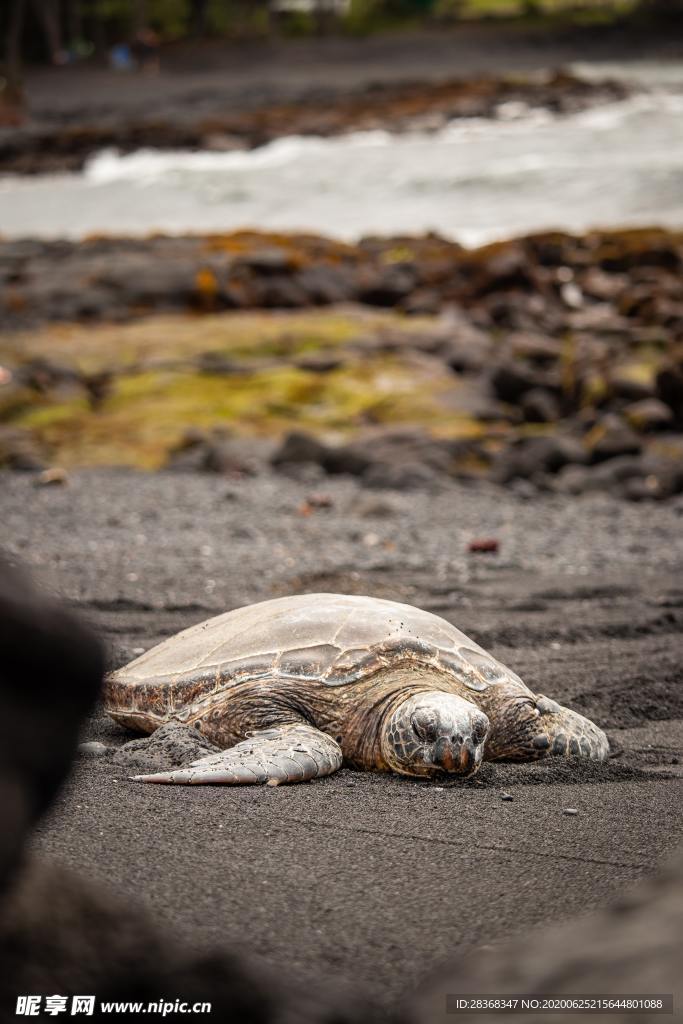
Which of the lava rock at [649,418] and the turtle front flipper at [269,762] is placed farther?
the lava rock at [649,418]

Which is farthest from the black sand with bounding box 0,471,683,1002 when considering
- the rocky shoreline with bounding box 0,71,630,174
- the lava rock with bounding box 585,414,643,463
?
the rocky shoreline with bounding box 0,71,630,174

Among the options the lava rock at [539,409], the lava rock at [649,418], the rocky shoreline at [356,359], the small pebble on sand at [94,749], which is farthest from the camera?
the lava rock at [539,409]

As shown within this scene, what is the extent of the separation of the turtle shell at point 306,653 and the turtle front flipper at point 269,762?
0.73 ft

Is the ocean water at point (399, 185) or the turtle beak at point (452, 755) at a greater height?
the turtle beak at point (452, 755)

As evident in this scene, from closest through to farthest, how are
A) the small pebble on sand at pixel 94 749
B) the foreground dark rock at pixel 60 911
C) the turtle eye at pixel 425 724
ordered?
the foreground dark rock at pixel 60 911
the turtle eye at pixel 425 724
the small pebble on sand at pixel 94 749

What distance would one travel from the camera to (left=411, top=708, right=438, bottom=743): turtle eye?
13.2ft

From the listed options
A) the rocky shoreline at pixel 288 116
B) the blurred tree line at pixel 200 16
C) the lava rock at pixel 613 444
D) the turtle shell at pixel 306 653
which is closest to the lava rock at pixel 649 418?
the lava rock at pixel 613 444

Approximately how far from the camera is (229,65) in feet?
193

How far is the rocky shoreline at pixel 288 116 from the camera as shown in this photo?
142 feet

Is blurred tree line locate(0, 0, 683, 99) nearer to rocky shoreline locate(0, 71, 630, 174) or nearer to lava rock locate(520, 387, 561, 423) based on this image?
rocky shoreline locate(0, 71, 630, 174)

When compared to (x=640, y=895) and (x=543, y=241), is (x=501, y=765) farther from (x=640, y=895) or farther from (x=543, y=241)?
(x=543, y=241)

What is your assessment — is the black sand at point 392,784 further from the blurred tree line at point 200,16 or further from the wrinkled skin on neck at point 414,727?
the blurred tree line at point 200,16

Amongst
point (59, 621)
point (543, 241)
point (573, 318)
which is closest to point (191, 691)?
point (59, 621)

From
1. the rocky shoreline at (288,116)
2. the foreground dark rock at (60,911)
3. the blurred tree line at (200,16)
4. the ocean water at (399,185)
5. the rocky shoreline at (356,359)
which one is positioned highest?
the blurred tree line at (200,16)
